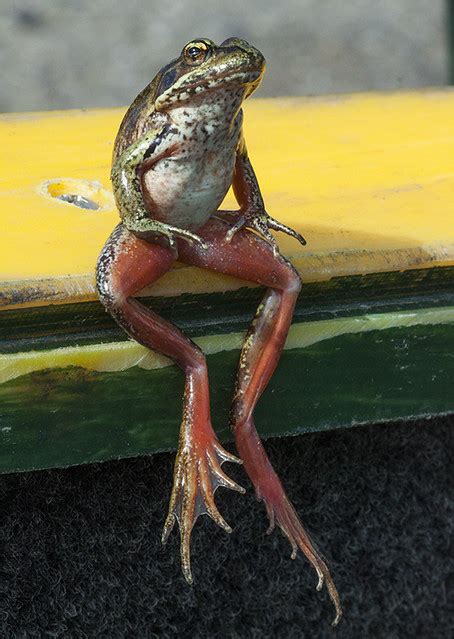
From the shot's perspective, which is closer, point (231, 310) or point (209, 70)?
point (209, 70)

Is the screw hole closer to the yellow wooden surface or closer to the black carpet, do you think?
the yellow wooden surface

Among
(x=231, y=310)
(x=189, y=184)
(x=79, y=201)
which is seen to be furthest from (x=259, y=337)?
(x=79, y=201)

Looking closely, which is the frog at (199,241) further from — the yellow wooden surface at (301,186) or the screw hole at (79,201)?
the screw hole at (79,201)

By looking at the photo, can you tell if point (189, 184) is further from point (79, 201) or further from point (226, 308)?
point (79, 201)

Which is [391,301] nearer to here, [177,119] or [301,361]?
[301,361]

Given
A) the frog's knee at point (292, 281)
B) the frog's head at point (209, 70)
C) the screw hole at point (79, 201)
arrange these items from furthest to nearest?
the screw hole at point (79, 201)
the frog's knee at point (292, 281)
the frog's head at point (209, 70)

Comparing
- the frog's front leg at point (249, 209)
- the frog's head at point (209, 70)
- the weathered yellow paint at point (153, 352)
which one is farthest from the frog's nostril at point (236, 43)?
the weathered yellow paint at point (153, 352)

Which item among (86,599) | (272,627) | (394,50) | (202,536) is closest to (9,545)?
(86,599)
